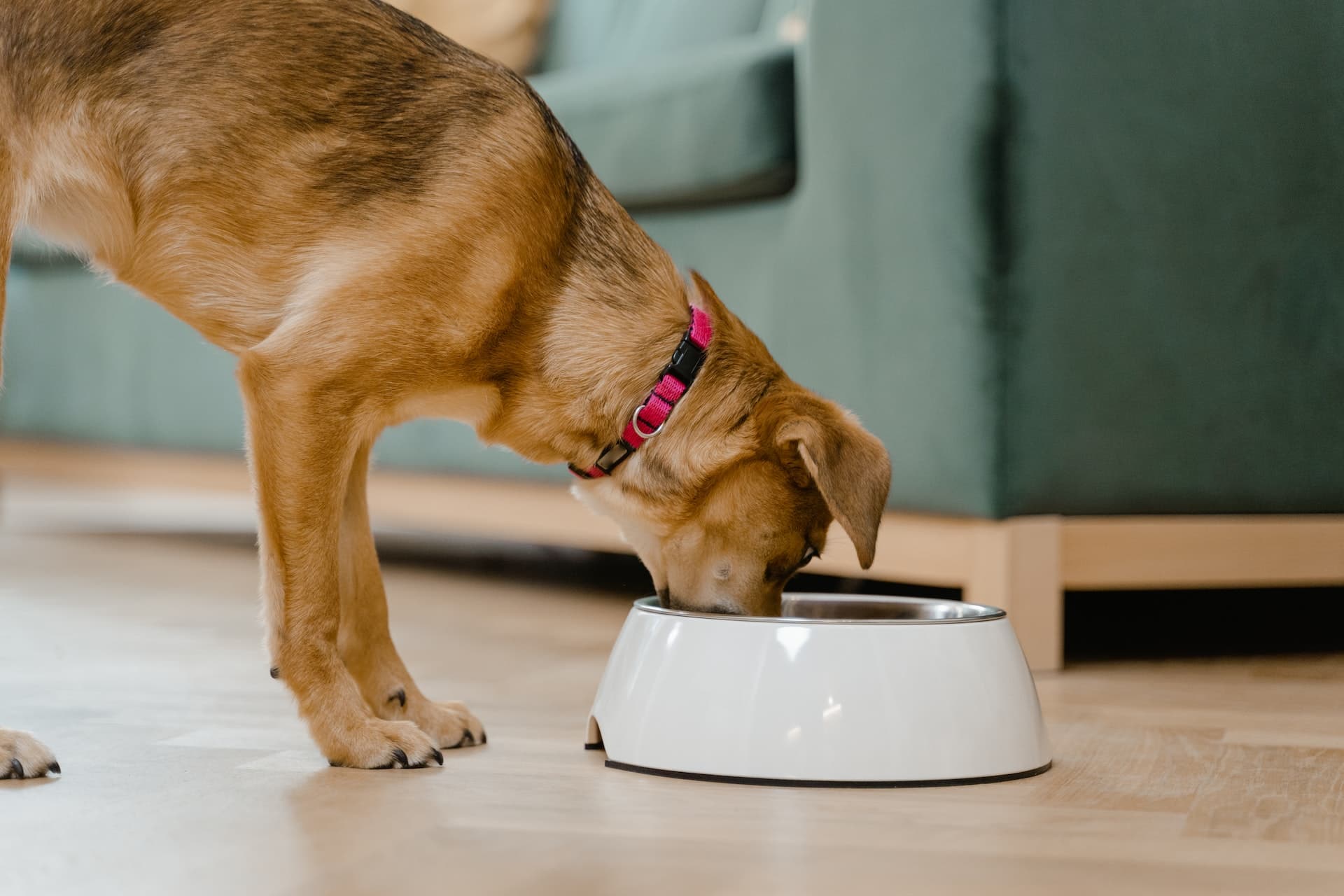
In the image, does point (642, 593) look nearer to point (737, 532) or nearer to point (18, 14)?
point (737, 532)

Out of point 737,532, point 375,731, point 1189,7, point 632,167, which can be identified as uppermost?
point 1189,7

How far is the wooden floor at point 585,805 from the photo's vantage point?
132 centimetres

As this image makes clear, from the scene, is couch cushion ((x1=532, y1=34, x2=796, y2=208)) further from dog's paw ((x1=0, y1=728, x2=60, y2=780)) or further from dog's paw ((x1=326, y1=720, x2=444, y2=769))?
dog's paw ((x1=0, y1=728, x2=60, y2=780))

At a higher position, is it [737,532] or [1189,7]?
[1189,7]

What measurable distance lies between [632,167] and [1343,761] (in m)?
1.80

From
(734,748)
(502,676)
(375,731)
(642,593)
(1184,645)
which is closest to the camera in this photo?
(734,748)

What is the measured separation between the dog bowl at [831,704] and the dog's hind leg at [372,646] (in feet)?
0.94

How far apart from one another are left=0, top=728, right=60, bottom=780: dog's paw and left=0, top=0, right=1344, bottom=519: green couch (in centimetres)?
146

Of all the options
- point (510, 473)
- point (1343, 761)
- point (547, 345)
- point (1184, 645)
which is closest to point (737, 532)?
point (547, 345)

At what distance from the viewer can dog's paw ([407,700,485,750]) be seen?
6.39 feet

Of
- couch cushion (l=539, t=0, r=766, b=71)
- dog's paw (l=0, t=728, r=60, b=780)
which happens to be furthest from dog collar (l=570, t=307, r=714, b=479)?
couch cushion (l=539, t=0, r=766, b=71)

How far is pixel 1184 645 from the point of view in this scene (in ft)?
9.50

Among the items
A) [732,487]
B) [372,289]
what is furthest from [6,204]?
[732,487]

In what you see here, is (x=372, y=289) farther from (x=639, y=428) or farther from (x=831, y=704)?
(x=831, y=704)
